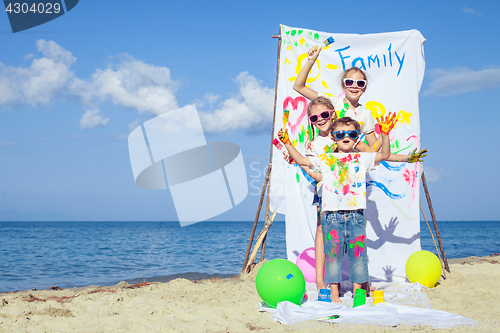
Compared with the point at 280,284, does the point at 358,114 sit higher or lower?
higher

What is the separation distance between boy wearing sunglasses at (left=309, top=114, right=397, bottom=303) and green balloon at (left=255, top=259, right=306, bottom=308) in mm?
455

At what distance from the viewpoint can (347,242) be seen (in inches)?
135

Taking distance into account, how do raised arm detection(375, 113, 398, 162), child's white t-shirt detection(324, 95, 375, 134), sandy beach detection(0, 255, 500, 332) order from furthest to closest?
1. child's white t-shirt detection(324, 95, 375, 134)
2. raised arm detection(375, 113, 398, 162)
3. sandy beach detection(0, 255, 500, 332)

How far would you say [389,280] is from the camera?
4.71 metres

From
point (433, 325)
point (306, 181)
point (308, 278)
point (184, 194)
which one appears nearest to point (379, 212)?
point (306, 181)

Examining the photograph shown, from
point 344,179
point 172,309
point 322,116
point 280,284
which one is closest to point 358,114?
point 322,116

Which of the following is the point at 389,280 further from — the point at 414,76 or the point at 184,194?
the point at 184,194

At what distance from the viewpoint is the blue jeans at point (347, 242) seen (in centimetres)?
340

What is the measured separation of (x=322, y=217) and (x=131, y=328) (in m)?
1.95

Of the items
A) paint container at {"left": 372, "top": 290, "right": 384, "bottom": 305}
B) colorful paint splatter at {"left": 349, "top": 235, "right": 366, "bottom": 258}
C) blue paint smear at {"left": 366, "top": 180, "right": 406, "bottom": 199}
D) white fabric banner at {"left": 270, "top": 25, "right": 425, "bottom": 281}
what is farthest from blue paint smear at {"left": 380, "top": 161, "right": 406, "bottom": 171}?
paint container at {"left": 372, "top": 290, "right": 384, "bottom": 305}

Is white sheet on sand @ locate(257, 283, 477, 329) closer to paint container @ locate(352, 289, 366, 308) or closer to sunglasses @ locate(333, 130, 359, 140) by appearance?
paint container @ locate(352, 289, 366, 308)

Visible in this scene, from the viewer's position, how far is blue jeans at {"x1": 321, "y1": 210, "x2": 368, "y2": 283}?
340 centimetres

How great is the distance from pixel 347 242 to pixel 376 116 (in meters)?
2.21

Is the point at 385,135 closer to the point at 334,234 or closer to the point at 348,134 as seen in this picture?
the point at 348,134
